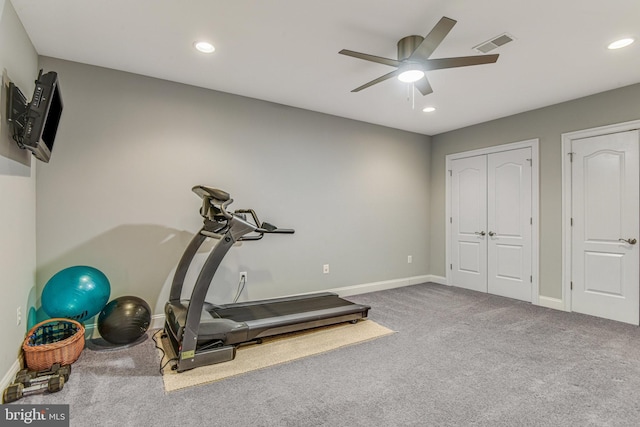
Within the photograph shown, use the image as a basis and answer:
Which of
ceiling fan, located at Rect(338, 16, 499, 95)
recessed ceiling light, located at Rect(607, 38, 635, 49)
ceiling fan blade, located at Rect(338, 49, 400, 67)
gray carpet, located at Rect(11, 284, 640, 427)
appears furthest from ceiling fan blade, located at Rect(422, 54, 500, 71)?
gray carpet, located at Rect(11, 284, 640, 427)

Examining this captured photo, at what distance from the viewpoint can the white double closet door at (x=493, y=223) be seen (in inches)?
174

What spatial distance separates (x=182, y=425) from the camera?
180 cm

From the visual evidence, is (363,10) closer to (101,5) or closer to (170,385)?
(101,5)

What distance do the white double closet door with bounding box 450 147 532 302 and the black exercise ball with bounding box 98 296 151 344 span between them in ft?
14.7

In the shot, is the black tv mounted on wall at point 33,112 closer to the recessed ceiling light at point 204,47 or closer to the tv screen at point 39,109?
→ the tv screen at point 39,109

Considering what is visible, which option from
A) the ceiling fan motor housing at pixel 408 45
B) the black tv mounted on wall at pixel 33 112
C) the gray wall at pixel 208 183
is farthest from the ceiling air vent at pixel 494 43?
the black tv mounted on wall at pixel 33 112

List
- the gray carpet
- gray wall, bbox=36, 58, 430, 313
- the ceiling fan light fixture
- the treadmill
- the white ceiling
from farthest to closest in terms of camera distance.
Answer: gray wall, bbox=36, 58, 430, 313, the ceiling fan light fixture, the treadmill, the white ceiling, the gray carpet

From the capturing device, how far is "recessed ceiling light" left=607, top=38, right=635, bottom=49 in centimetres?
258

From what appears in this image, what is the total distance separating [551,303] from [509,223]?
44.8 inches

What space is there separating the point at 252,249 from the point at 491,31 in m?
→ 3.12

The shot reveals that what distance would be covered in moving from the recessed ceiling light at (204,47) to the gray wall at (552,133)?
13.2 ft

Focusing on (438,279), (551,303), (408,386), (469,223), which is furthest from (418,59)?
(438,279)

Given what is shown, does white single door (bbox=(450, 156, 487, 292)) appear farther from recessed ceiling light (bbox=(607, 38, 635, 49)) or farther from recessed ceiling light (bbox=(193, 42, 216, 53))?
recessed ceiling light (bbox=(193, 42, 216, 53))

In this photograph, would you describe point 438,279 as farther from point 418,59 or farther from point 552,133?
point 418,59
